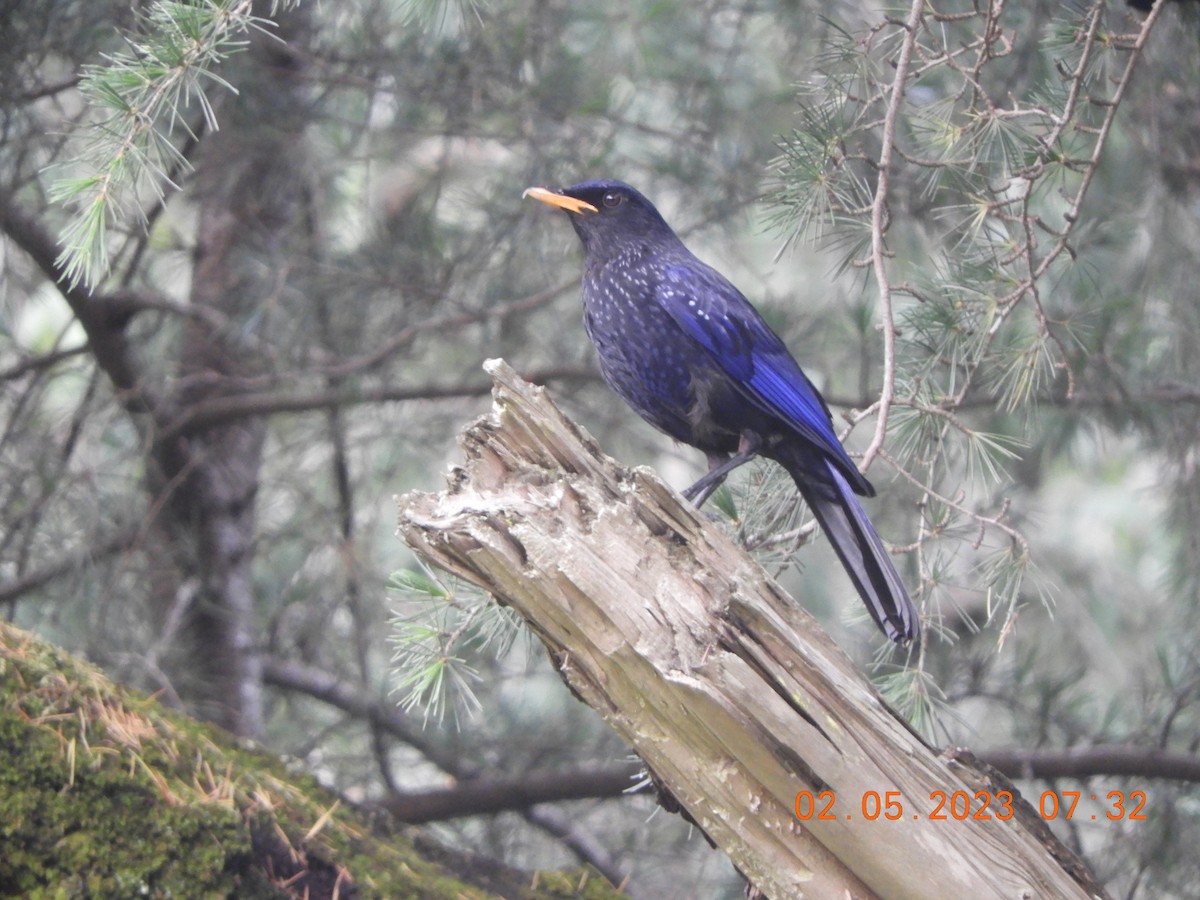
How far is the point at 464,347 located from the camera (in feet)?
15.8

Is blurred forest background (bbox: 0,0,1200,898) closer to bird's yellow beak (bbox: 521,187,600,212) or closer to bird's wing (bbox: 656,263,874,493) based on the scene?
bird's wing (bbox: 656,263,874,493)

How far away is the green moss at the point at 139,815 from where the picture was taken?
2.17 meters

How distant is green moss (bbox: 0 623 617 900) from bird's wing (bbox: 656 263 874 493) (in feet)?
4.44

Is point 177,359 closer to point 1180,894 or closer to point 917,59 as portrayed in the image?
point 917,59

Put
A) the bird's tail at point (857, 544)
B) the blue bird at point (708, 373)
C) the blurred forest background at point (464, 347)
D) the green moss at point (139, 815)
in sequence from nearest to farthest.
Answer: the green moss at point (139, 815) < the bird's tail at point (857, 544) < the blue bird at point (708, 373) < the blurred forest background at point (464, 347)

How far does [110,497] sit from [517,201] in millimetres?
1657

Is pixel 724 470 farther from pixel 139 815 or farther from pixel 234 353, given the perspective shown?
pixel 234 353

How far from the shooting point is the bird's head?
11.6 feet

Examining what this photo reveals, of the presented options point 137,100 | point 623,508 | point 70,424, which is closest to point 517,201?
point 70,424

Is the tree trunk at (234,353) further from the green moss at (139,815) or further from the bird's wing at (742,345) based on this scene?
the green moss at (139,815)

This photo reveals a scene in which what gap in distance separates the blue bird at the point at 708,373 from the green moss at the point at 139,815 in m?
1.19

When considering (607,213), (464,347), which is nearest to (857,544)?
(607,213)

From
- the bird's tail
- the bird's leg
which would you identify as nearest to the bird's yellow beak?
the bird's leg
